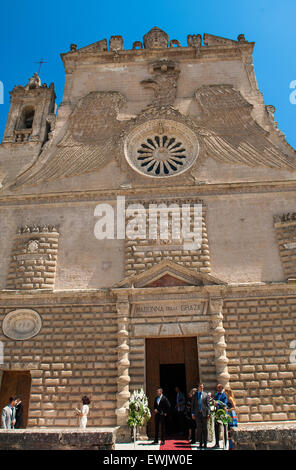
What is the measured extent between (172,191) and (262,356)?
638cm

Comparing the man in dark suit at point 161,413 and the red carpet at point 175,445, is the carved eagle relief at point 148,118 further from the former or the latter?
the red carpet at point 175,445

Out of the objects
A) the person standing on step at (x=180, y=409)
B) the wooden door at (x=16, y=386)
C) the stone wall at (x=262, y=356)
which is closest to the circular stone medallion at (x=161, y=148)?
the stone wall at (x=262, y=356)

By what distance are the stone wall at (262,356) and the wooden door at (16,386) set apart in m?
6.35

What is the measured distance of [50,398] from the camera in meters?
10.8

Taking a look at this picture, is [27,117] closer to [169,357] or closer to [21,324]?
[21,324]

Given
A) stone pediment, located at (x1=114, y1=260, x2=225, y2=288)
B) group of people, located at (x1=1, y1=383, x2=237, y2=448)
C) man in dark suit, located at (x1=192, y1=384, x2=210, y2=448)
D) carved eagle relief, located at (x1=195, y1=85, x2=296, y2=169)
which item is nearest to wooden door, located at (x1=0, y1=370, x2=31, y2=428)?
group of people, located at (x1=1, y1=383, x2=237, y2=448)

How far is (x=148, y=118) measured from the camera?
15.6 metres

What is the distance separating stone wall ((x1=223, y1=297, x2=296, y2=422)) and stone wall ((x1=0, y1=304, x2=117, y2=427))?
11.8 ft

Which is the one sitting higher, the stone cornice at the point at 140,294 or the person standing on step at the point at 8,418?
the stone cornice at the point at 140,294

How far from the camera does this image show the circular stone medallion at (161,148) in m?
14.8

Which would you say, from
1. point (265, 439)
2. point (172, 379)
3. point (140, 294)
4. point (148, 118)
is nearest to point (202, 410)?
point (265, 439)
